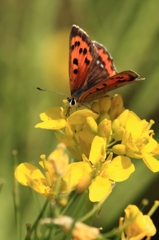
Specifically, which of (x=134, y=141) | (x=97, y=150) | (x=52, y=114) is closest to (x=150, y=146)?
(x=134, y=141)

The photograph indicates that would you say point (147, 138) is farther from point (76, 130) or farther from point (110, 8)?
point (110, 8)

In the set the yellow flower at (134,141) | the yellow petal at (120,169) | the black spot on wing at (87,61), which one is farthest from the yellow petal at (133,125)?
the black spot on wing at (87,61)

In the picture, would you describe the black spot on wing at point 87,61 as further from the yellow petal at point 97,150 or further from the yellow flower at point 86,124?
the yellow petal at point 97,150

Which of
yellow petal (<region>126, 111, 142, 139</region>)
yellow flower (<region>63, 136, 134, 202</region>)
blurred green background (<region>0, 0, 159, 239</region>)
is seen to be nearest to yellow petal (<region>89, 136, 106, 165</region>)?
yellow flower (<region>63, 136, 134, 202</region>)

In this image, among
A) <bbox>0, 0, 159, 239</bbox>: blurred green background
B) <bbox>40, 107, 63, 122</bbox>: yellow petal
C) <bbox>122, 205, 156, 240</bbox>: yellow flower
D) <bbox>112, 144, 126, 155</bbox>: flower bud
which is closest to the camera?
<bbox>122, 205, 156, 240</bbox>: yellow flower

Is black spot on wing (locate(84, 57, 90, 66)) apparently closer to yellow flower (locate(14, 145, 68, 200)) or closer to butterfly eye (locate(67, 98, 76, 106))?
butterfly eye (locate(67, 98, 76, 106))

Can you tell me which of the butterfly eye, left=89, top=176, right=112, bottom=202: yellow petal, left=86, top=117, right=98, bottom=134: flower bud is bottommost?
left=89, top=176, right=112, bottom=202: yellow petal
